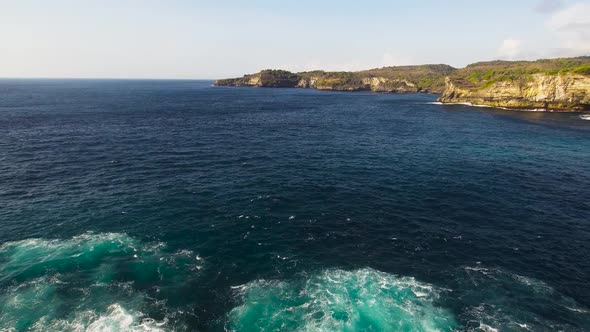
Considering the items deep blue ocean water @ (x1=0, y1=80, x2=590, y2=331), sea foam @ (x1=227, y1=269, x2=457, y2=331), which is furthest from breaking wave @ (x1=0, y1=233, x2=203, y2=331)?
sea foam @ (x1=227, y1=269, x2=457, y2=331)

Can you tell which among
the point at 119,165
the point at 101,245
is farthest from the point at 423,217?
the point at 119,165

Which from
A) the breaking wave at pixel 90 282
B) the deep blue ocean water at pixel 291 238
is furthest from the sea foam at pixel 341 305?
the breaking wave at pixel 90 282

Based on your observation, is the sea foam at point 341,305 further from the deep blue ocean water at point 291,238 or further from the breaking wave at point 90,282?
the breaking wave at point 90,282

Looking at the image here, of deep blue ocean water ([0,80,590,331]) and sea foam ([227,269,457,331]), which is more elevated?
deep blue ocean water ([0,80,590,331])

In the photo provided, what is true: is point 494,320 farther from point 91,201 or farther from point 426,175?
point 91,201

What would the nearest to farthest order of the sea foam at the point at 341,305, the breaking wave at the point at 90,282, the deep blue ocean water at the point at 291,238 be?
the breaking wave at the point at 90,282, the sea foam at the point at 341,305, the deep blue ocean water at the point at 291,238

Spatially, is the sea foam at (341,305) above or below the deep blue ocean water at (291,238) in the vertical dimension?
below

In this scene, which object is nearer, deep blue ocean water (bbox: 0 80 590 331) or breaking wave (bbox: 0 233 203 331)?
breaking wave (bbox: 0 233 203 331)

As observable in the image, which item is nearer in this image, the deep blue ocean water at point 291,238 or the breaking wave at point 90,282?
the breaking wave at point 90,282

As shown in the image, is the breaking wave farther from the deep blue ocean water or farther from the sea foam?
the sea foam
